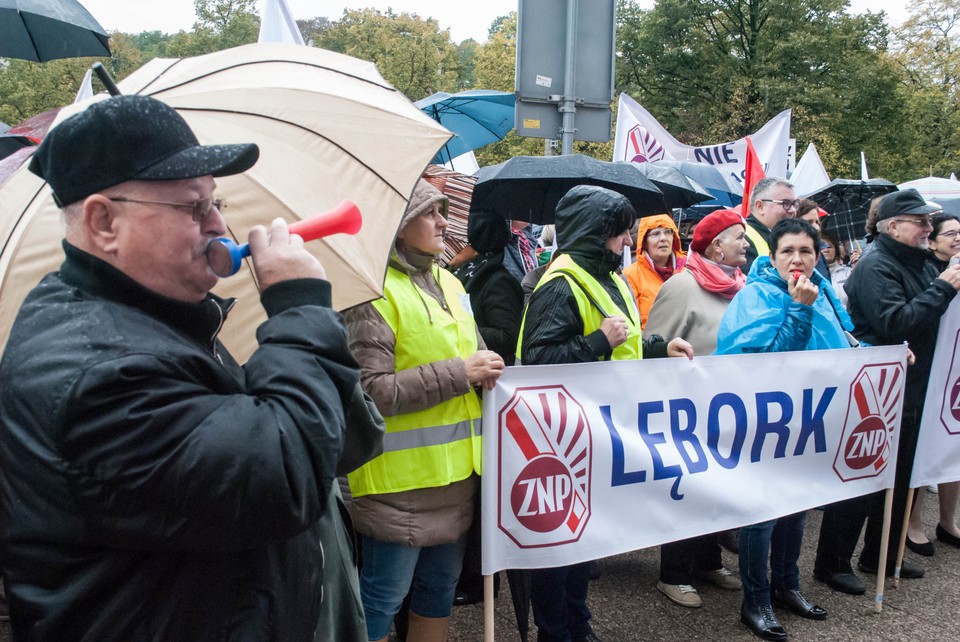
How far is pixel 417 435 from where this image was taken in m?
2.82

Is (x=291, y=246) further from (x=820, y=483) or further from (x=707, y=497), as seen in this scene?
(x=820, y=483)

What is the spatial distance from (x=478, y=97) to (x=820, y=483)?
19.7 ft

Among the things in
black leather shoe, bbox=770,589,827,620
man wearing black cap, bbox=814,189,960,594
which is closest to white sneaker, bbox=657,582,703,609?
black leather shoe, bbox=770,589,827,620

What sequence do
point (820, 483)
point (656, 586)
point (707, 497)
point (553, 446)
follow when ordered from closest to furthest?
1. point (553, 446)
2. point (707, 497)
3. point (820, 483)
4. point (656, 586)

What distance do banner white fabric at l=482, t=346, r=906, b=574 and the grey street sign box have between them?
2122 millimetres

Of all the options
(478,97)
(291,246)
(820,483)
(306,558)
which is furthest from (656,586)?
(478,97)

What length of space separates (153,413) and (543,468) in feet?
6.51

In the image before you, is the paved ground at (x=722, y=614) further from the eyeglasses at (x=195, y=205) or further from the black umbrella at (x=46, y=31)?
the black umbrella at (x=46, y=31)

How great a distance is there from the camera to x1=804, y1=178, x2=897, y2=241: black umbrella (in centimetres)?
938

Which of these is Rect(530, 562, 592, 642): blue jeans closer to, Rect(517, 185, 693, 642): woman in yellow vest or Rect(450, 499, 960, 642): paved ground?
Rect(517, 185, 693, 642): woman in yellow vest

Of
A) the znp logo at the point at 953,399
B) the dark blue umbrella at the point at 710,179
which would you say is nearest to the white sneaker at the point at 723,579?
the znp logo at the point at 953,399

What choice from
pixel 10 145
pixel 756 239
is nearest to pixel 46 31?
pixel 10 145

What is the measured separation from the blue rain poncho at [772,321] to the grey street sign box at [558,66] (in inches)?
66.2

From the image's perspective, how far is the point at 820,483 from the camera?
3854mm
